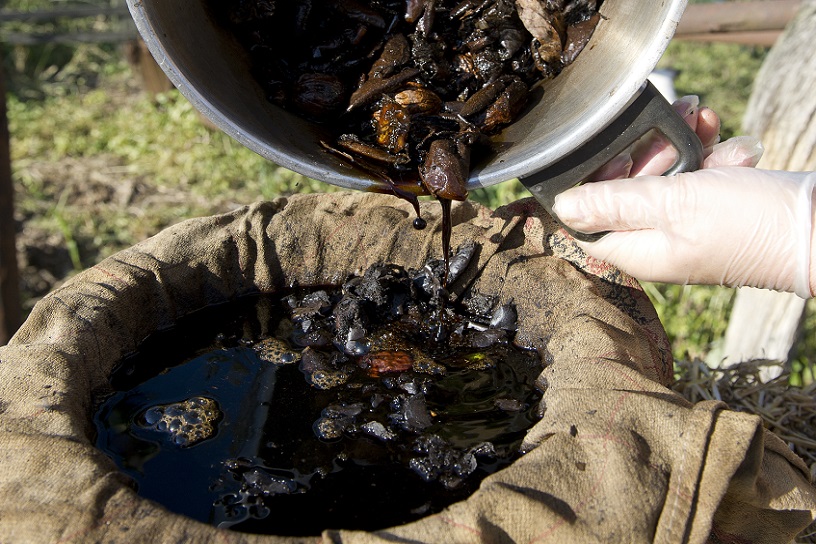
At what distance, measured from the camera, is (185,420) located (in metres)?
1.84

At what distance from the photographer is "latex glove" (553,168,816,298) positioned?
1.96 metres

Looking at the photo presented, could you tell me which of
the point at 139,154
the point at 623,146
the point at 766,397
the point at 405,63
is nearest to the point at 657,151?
the point at 623,146

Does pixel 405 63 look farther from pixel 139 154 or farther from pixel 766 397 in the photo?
pixel 139 154

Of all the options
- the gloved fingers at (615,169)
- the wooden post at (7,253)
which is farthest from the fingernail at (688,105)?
the wooden post at (7,253)

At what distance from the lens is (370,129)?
224 cm

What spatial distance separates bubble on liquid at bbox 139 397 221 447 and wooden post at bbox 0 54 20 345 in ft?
5.83

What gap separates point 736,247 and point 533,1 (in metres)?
0.94

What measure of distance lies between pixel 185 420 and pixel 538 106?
136cm

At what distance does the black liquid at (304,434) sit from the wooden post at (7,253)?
1413mm

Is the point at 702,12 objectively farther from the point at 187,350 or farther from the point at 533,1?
the point at 187,350

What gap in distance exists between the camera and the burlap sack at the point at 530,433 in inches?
53.2

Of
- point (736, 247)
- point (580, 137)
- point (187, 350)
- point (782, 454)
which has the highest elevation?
point (580, 137)

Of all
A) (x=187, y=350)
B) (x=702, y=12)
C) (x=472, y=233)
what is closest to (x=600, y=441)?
(x=472, y=233)

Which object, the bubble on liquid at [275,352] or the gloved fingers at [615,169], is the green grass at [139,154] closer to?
the gloved fingers at [615,169]
